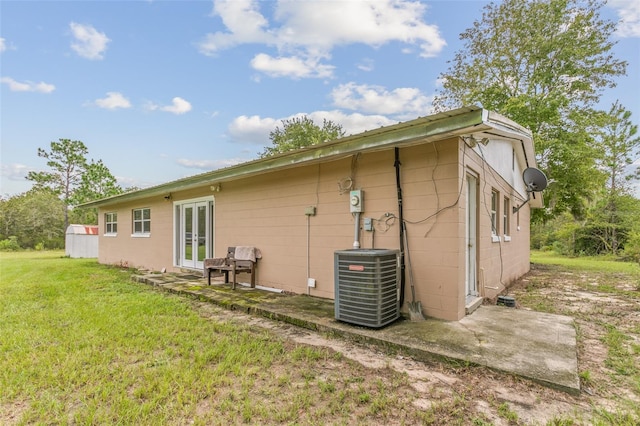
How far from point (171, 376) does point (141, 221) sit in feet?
30.9

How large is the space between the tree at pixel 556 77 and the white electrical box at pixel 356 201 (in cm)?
1115

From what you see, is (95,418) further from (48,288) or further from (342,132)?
(342,132)

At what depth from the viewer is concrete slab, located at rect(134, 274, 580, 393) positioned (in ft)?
8.79

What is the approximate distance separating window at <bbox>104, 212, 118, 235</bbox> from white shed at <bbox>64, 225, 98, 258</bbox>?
4.97m

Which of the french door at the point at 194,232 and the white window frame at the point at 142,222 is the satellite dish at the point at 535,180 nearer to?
the french door at the point at 194,232

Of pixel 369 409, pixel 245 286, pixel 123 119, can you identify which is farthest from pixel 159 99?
pixel 369 409

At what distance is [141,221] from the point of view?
10.7 meters

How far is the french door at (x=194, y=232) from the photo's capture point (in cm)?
796

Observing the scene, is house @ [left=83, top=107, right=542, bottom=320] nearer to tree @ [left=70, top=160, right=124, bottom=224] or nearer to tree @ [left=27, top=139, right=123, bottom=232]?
tree @ [left=70, top=160, right=124, bottom=224]

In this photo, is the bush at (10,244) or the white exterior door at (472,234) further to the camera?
the bush at (10,244)

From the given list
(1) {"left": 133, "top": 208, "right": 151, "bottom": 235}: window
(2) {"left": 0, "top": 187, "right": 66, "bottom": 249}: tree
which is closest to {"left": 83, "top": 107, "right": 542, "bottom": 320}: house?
(1) {"left": 133, "top": 208, "right": 151, "bottom": 235}: window

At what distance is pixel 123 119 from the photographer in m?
12.6

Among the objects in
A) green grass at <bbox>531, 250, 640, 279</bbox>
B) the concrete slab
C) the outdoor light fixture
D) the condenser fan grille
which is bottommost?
green grass at <bbox>531, 250, 640, 279</bbox>

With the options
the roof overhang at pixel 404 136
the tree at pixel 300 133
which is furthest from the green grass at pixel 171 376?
the tree at pixel 300 133
